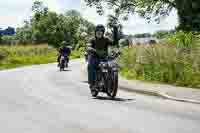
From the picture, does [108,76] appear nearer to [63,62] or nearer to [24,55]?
[63,62]

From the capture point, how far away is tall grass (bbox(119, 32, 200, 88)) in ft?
68.7

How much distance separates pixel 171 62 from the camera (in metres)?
22.3

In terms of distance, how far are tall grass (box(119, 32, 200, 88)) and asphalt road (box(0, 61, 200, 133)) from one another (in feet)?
10.3

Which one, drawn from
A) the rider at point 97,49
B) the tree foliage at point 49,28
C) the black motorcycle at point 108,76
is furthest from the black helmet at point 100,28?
the tree foliage at point 49,28

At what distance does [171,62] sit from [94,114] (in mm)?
9602

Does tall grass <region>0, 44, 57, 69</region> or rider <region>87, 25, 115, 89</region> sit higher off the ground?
rider <region>87, 25, 115, 89</region>

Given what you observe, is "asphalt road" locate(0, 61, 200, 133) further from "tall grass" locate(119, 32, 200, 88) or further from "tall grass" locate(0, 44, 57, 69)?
"tall grass" locate(0, 44, 57, 69)

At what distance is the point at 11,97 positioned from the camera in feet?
59.4

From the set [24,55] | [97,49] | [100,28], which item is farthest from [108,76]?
[24,55]

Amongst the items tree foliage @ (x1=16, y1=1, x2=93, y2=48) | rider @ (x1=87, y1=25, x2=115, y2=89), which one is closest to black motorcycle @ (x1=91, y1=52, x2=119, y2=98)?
rider @ (x1=87, y1=25, x2=115, y2=89)

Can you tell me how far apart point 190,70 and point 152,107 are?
7016 millimetres

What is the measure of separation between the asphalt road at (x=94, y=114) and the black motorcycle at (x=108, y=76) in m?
0.29

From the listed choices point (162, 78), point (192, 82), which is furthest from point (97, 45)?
point (162, 78)

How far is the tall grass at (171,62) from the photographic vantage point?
68.7ft
